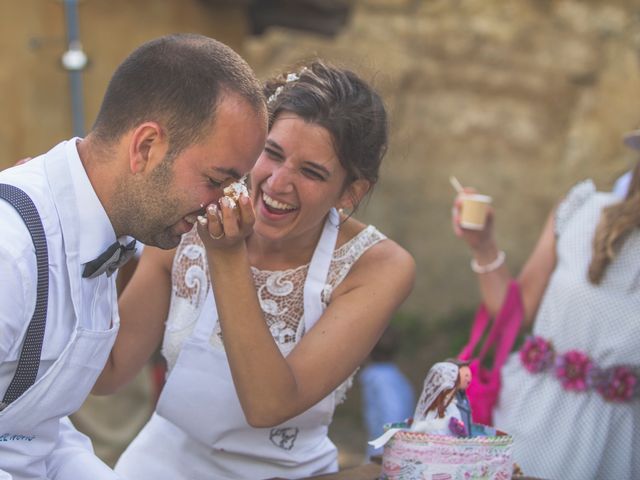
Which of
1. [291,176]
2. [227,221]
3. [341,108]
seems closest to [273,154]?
[291,176]

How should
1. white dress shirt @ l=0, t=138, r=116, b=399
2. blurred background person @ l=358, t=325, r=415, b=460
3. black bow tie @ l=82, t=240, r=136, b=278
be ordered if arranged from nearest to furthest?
white dress shirt @ l=0, t=138, r=116, b=399, black bow tie @ l=82, t=240, r=136, b=278, blurred background person @ l=358, t=325, r=415, b=460

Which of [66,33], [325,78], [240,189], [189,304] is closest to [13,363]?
[240,189]

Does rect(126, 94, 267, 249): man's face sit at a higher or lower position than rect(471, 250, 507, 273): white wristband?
higher

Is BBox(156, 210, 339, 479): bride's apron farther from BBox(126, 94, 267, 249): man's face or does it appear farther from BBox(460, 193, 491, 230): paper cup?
BBox(460, 193, 491, 230): paper cup

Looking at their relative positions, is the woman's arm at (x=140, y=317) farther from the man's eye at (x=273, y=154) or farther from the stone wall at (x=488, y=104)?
the stone wall at (x=488, y=104)

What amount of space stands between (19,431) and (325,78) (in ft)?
4.59

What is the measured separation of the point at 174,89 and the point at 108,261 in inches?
17.1

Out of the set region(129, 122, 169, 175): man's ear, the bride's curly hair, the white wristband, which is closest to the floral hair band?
the bride's curly hair

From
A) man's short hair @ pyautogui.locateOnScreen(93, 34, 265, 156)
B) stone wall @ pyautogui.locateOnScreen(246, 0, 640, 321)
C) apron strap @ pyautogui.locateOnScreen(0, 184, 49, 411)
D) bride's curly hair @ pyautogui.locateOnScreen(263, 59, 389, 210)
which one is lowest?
stone wall @ pyautogui.locateOnScreen(246, 0, 640, 321)

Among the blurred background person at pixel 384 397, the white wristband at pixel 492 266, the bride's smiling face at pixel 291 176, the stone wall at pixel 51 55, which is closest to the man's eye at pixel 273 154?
the bride's smiling face at pixel 291 176

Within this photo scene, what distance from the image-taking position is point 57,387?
206 cm

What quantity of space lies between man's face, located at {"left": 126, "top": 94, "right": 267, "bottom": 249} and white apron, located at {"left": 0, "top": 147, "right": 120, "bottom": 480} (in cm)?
18

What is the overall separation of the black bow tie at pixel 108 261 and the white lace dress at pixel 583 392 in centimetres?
188

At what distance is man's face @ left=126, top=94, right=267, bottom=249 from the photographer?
2184 millimetres
